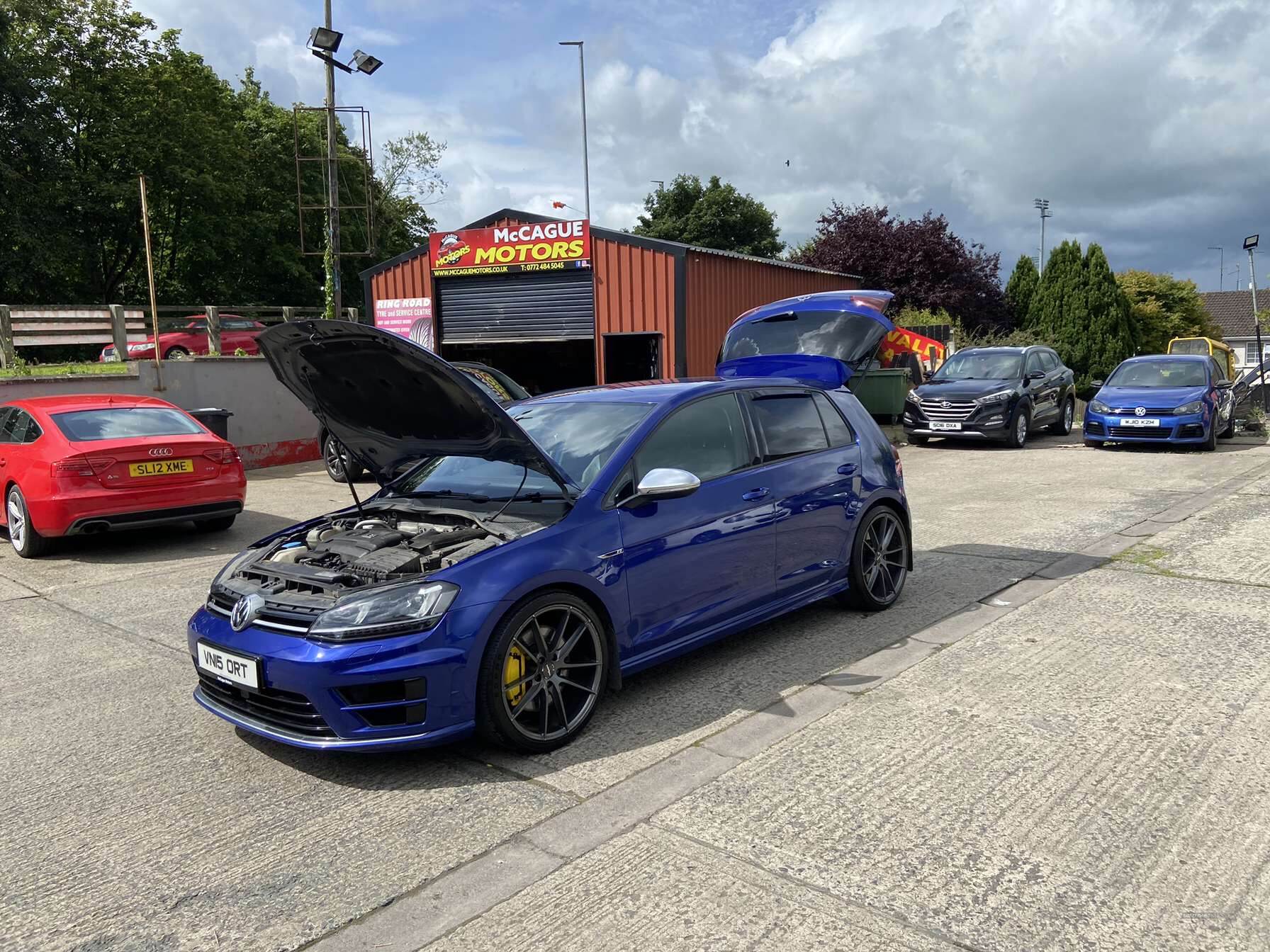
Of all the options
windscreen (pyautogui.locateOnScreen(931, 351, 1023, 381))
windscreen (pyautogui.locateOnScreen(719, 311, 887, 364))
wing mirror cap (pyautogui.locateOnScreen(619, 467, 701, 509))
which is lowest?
wing mirror cap (pyautogui.locateOnScreen(619, 467, 701, 509))

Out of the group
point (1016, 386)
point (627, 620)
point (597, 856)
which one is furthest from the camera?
point (1016, 386)

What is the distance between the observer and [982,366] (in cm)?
1702

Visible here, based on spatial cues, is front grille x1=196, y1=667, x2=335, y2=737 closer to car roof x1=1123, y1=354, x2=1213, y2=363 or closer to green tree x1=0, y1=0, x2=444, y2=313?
car roof x1=1123, y1=354, x2=1213, y2=363

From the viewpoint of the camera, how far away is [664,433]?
15.6 feet

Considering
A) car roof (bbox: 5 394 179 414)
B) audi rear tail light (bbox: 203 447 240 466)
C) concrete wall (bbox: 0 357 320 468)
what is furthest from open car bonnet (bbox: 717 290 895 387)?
concrete wall (bbox: 0 357 320 468)

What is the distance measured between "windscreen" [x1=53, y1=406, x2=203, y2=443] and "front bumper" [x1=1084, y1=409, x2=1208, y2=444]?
12863 millimetres

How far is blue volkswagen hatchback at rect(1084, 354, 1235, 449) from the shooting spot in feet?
47.4

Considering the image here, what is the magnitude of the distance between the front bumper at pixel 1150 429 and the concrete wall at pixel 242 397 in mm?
12732

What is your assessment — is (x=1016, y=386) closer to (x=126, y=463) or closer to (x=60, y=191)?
(x=126, y=463)

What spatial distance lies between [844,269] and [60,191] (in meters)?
26.1

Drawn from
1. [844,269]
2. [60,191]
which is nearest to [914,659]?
[844,269]

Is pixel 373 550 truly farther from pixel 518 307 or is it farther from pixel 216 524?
pixel 518 307

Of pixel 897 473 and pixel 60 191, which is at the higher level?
pixel 60 191

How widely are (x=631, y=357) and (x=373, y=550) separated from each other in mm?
15410
